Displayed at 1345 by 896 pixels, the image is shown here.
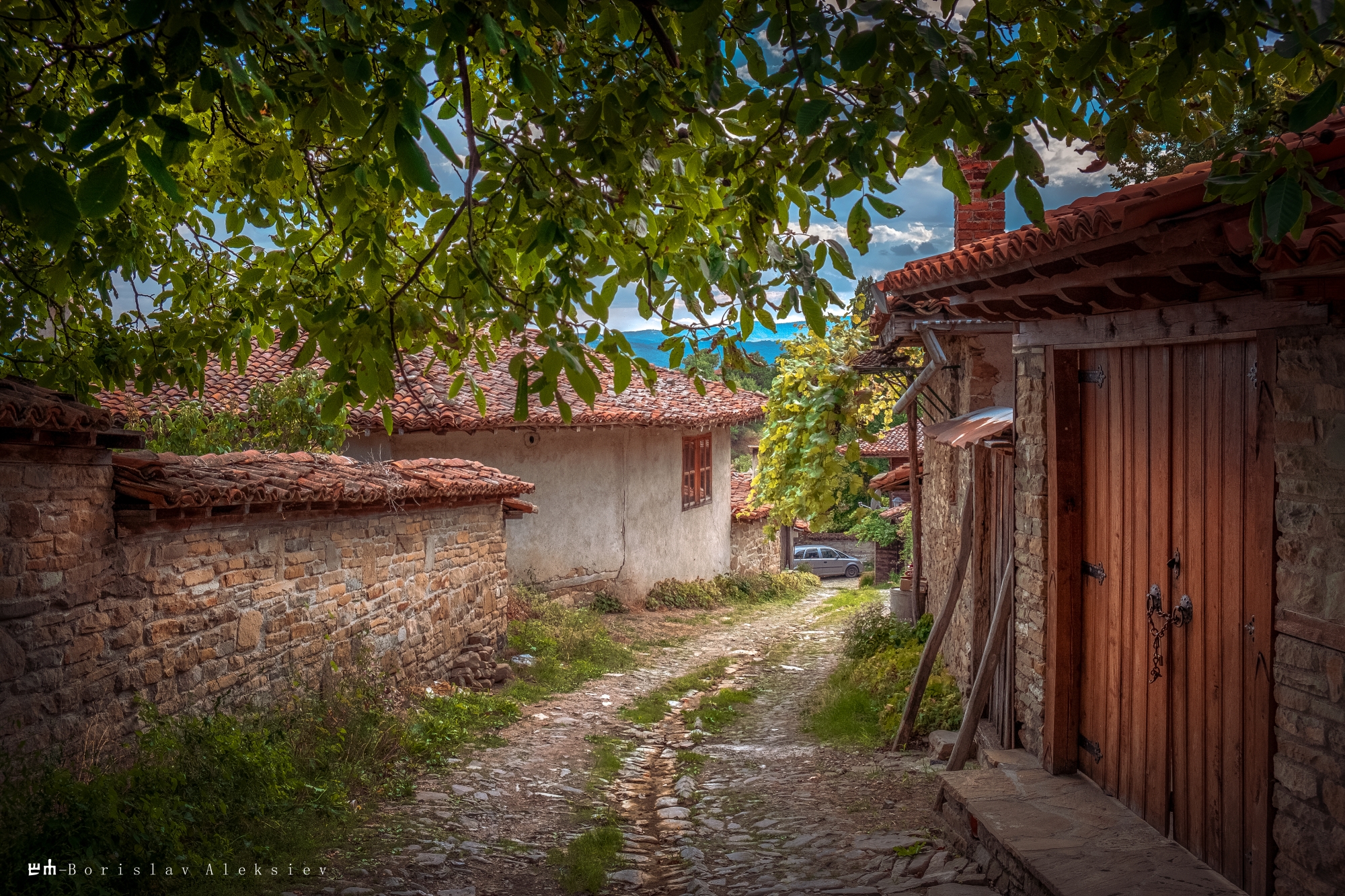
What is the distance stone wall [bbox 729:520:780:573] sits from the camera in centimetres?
1925

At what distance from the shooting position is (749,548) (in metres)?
20.0

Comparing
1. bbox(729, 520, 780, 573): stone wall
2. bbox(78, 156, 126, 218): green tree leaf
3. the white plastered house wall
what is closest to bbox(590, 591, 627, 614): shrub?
the white plastered house wall

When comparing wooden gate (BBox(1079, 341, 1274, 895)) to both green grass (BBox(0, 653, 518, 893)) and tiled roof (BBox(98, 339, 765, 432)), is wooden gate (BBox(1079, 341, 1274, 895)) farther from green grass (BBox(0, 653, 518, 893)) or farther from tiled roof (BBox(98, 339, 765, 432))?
tiled roof (BBox(98, 339, 765, 432))

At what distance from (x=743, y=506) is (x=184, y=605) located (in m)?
15.3

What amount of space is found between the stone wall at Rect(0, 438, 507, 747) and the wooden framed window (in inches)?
334

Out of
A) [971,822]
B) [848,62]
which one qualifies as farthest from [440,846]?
[848,62]

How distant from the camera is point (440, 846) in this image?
4.49 meters

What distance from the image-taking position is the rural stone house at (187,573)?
12.6 ft

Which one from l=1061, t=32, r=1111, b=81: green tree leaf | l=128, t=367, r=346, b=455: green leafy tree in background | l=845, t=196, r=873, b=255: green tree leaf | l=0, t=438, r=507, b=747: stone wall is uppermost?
l=1061, t=32, r=1111, b=81: green tree leaf

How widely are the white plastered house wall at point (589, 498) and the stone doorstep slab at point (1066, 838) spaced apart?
315 inches

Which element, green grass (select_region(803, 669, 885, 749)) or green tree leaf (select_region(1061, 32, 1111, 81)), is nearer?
green tree leaf (select_region(1061, 32, 1111, 81))

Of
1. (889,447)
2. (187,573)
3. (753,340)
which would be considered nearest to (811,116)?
(187,573)

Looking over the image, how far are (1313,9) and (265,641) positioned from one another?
5.62m

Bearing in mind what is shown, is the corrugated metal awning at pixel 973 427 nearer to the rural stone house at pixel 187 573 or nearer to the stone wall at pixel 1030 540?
the stone wall at pixel 1030 540
